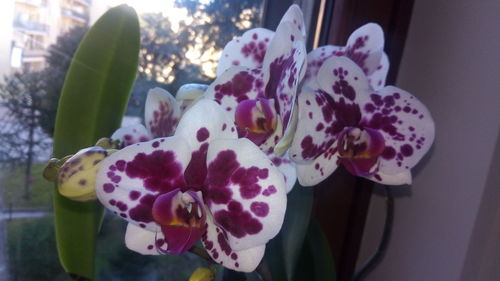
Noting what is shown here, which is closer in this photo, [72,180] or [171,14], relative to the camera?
[72,180]

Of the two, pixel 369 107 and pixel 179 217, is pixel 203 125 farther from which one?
pixel 369 107

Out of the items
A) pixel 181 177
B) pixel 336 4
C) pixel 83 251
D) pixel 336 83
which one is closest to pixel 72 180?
pixel 181 177

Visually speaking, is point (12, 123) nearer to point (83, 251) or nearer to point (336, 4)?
point (83, 251)

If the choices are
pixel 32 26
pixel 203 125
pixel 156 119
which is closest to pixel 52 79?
pixel 32 26

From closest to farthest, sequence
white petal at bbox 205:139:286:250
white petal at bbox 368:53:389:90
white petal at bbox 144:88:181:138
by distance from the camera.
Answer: white petal at bbox 205:139:286:250 < white petal at bbox 144:88:181:138 < white petal at bbox 368:53:389:90

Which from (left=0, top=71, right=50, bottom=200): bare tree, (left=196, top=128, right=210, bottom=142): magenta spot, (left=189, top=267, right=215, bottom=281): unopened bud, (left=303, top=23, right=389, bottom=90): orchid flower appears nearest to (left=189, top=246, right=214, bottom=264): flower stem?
(left=189, top=267, right=215, bottom=281): unopened bud

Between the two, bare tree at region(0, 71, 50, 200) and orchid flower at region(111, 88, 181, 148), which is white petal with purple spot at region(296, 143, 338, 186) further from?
bare tree at region(0, 71, 50, 200)
